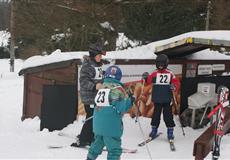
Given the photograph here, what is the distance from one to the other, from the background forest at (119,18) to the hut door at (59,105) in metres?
9.69

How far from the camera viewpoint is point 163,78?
8742 mm

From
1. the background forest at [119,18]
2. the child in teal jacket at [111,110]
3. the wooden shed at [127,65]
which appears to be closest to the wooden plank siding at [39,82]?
the wooden shed at [127,65]

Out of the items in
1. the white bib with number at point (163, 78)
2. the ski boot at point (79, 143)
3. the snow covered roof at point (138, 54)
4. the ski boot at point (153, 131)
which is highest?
the snow covered roof at point (138, 54)

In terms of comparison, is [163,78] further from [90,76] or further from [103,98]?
[103,98]

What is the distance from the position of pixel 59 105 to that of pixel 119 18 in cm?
1112

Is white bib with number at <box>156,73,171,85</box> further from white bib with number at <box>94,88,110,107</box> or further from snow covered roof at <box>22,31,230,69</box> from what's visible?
white bib with number at <box>94,88,110,107</box>

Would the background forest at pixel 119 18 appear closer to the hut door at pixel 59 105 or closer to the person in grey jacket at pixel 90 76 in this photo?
the hut door at pixel 59 105

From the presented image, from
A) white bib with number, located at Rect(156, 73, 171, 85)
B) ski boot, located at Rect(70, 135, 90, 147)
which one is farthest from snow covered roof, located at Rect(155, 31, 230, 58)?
ski boot, located at Rect(70, 135, 90, 147)

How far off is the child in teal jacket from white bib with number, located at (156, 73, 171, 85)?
2.46 m

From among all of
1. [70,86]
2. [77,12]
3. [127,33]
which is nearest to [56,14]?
[77,12]

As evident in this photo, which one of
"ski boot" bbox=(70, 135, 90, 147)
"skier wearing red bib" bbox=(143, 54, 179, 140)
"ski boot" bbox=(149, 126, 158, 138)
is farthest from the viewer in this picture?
"ski boot" bbox=(149, 126, 158, 138)

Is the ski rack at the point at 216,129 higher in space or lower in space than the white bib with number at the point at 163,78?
lower

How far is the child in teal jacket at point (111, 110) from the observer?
20.5ft

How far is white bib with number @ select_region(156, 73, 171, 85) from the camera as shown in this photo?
872 cm
